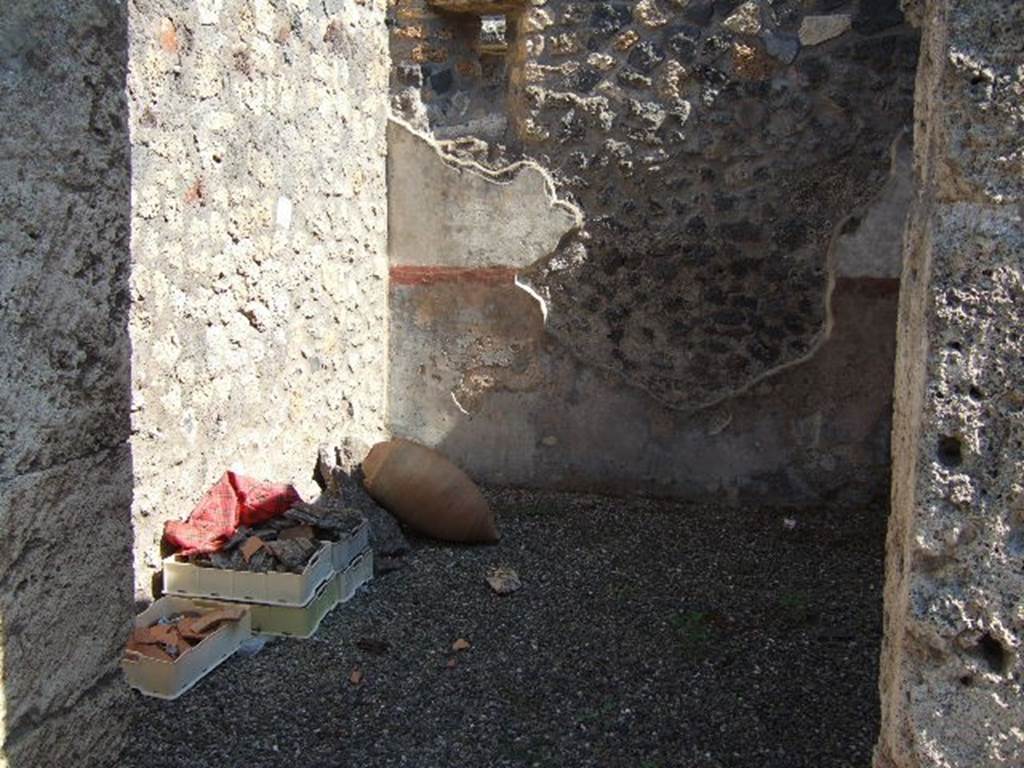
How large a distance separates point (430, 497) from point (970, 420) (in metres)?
3.03

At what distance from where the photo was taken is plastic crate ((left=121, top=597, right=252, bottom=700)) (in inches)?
116

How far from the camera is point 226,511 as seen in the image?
3.66m

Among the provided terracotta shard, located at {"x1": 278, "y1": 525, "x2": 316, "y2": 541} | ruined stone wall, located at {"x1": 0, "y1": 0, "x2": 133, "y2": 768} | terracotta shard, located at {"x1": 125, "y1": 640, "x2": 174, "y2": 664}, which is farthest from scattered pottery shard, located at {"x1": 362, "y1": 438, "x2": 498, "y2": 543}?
ruined stone wall, located at {"x1": 0, "y1": 0, "x2": 133, "y2": 768}

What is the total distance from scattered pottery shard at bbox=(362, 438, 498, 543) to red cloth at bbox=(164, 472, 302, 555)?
0.53 metres

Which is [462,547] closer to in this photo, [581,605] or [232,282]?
[581,605]

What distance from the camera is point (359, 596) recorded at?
381 centimetres

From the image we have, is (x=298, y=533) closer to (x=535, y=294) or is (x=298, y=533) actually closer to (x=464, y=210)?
(x=535, y=294)

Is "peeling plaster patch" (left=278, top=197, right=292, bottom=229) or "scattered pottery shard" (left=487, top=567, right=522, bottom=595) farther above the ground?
Result: "peeling plaster patch" (left=278, top=197, right=292, bottom=229)

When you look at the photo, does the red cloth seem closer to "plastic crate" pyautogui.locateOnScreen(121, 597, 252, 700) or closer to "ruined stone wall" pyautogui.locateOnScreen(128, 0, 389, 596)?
"ruined stone wall" pyautogui.locateOnScreen(128, 0, 389, 596)

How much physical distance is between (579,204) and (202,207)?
6.55 feet

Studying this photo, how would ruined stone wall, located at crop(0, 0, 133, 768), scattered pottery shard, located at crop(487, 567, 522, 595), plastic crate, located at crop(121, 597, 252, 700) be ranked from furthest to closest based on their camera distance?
1. scattered pottery shard, located at crop(487, 567, 522, 595)
2. plastic crate, located at crop(121, 597, 252, 700)
3. ruined stone wall, located at crop(0, 0, 133, 768)

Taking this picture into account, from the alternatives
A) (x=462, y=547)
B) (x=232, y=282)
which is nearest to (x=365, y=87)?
(x=232, y=282)

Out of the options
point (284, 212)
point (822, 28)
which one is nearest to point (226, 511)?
point (284, 212)

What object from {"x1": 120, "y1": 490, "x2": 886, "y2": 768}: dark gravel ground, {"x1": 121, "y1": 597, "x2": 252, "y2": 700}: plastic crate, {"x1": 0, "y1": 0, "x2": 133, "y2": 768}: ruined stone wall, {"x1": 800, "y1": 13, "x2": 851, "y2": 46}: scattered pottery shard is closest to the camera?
{"x1": 0, "y1": 0, "x2": 133, "y2": 768}: ruined stone wall
